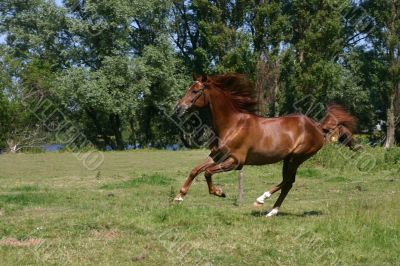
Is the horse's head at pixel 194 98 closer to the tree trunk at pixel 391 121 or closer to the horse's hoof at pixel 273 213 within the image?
the horse's hoof at pixel 273 213

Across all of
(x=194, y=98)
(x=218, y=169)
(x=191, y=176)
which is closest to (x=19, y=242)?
(x=191, y=176)

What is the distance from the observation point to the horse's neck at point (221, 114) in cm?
1046

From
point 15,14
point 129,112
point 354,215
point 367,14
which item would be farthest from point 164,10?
point 354,215

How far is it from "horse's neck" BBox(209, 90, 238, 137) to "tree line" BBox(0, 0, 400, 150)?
1248 inches

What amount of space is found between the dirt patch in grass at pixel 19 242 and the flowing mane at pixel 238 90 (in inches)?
182

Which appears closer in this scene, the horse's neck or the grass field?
the grass field

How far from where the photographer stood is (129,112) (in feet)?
151

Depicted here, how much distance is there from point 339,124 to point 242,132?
9.47 ft

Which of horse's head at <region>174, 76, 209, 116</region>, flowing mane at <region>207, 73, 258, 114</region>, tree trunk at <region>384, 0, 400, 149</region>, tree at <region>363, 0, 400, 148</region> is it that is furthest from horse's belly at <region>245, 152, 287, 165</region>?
tree trunk at <region>384, 0, 400, 149</region>

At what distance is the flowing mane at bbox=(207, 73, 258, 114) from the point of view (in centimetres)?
1082

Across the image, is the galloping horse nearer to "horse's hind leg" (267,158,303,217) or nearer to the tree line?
"horse's hind leg" (267,158,303,217)

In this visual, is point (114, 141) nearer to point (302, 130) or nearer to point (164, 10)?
point (164, 10)

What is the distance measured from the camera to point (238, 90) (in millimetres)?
10977

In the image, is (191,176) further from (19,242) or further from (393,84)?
(393,84)
